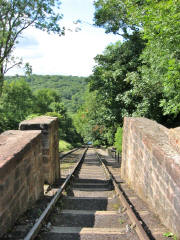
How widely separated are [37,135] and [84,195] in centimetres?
225

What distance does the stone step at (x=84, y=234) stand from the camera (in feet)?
12.9

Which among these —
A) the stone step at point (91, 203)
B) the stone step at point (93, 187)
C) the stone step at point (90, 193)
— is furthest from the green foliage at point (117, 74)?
the stone step at point (91, 203)

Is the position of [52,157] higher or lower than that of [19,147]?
lower

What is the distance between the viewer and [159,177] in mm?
4785

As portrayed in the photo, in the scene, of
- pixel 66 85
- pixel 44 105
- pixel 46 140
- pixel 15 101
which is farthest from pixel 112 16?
pixel 66 85

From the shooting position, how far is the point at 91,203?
19.9ft

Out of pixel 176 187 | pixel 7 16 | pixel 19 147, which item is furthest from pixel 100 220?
pixel 7 16

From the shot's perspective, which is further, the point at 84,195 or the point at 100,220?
the point at 84,195

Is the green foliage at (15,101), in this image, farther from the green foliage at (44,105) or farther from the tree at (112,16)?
the tree at (112,16)

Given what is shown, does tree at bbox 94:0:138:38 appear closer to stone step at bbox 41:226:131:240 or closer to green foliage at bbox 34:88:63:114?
stone step at bbox 41:226:131:240

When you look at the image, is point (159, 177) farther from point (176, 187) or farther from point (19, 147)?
point (19, 147)

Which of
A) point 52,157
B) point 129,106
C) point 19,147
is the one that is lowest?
point 52,157

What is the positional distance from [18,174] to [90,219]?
5.27 feet

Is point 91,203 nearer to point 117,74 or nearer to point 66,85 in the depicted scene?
point 117,74
